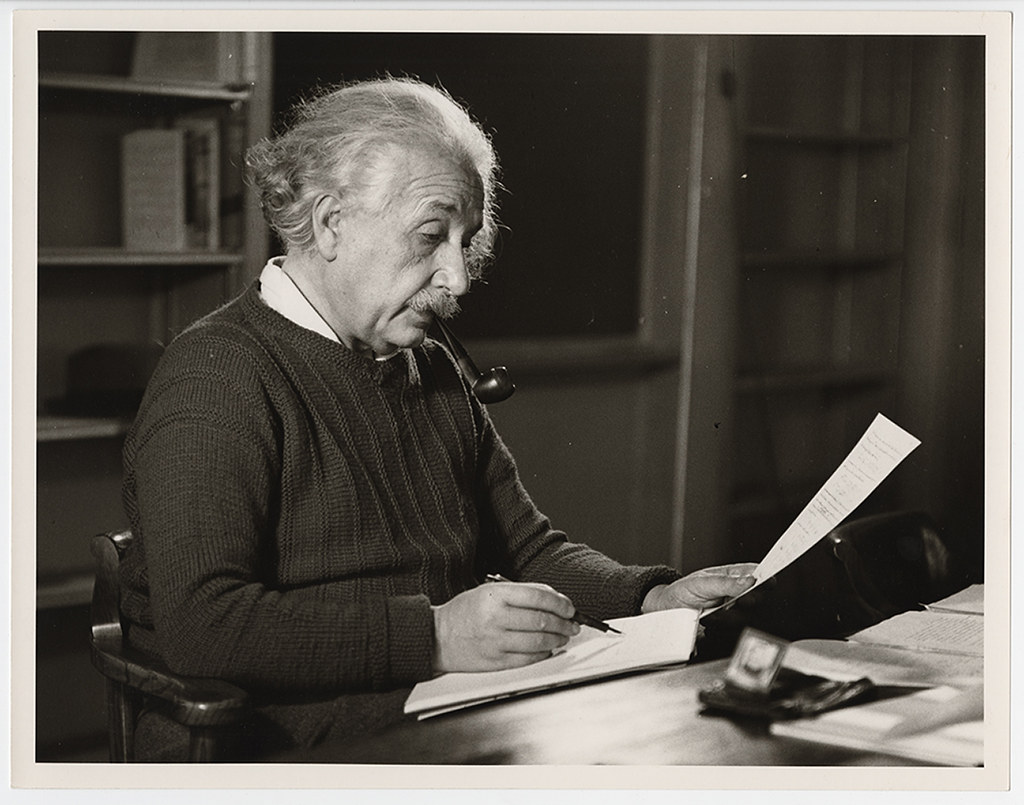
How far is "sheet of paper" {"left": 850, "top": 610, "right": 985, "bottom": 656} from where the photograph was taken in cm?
157

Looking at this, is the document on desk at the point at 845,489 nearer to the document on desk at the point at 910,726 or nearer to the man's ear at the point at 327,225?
the document on desk at the point at 910,726

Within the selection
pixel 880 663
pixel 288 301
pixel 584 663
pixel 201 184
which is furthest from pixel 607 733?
pixel 201 184

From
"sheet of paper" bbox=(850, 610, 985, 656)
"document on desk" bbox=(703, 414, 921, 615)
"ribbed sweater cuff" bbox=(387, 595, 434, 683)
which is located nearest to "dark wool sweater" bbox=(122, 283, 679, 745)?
"ribbed sweater cuff" bbox=(387, 595, 434, 683)

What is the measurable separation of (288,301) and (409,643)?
50cm

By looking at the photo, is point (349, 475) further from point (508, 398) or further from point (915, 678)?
point (915, 678)

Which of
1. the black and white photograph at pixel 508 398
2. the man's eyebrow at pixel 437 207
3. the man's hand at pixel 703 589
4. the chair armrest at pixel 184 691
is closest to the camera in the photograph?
the chair armrest at pixel 184 691

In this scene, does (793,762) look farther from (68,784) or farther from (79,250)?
(79,250)

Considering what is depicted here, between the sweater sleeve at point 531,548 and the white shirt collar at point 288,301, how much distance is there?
0.31 metres

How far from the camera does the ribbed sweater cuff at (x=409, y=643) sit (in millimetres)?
1423

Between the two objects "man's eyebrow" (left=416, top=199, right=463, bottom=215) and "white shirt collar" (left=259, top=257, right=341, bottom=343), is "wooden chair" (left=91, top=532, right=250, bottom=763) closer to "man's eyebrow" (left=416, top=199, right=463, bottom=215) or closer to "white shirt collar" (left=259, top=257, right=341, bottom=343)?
"white shirt collar" (left=259, top=257, right=341, bottom=343)

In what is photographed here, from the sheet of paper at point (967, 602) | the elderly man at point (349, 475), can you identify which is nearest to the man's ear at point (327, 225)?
the elderly man at point (349, 475)

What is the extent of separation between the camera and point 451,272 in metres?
1.57

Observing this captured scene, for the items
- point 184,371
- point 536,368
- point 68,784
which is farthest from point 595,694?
point 68,784

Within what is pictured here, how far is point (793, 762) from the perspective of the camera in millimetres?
1406
